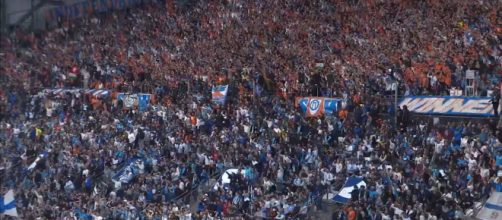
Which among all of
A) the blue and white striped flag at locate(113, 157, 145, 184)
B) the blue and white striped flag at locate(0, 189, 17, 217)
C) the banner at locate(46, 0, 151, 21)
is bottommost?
the blue and white striped flag at locate(0, 189, 17, 217)

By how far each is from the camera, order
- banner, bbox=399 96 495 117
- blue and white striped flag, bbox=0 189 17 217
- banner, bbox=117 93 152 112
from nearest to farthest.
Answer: banner, bbox=399 96 495 117 < blue and white striped flag, bbox=0 189 17 217 < banner, bbox=117 93 152 112

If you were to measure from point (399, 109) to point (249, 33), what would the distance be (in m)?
8.52

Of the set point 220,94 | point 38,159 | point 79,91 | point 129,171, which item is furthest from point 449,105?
point 79,91

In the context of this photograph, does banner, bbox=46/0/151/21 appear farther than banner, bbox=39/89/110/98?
Yes

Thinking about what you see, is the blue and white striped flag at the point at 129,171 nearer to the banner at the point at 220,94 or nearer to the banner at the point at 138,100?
the banner at the point at 220,94

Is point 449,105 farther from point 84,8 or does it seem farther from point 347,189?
point 84,8

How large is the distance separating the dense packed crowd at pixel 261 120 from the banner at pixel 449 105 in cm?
33

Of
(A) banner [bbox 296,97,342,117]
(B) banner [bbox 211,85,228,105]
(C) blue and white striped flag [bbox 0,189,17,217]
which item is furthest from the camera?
(B) banner [bbox 211,85,228,105]

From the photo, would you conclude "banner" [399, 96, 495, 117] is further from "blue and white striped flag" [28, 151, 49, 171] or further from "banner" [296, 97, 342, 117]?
"blue and white striped flag" [28, 151, 49, 171]

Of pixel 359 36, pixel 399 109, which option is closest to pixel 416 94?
pixel 399 109

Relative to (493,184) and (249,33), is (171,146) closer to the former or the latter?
(249,33)

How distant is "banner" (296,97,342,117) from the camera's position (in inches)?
918

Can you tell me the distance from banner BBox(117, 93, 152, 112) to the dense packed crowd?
32 cm

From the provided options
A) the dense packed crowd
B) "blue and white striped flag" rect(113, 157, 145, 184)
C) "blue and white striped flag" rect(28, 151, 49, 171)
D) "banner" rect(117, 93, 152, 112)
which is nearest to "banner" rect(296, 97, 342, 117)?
the dense packed crowd
